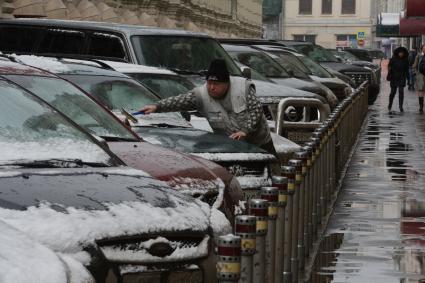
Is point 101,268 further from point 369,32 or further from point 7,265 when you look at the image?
point 369,32

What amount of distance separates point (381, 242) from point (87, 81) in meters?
2.80

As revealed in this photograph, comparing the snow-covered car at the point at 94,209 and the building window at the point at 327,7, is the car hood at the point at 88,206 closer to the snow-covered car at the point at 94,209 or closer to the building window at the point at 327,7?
the snow-covered car at the point at 94,209

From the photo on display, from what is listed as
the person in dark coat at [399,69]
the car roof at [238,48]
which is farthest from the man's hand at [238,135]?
the person in dark coat at [399,69]

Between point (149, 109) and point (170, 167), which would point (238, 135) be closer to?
point (149, 109)

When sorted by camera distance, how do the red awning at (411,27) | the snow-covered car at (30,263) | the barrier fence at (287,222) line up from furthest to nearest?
the red awning at (411,27)
the barrier fence at (287,222)
the snow-covered car at (30,263)

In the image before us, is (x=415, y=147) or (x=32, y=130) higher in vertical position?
(x=32, y=130)

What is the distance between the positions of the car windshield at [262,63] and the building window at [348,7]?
354ft

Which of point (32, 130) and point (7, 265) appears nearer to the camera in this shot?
point (7, 265)

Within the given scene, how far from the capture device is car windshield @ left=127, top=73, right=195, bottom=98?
44.9ft

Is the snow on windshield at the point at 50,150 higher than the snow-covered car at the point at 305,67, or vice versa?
the snow on windshield at the point at 50,150

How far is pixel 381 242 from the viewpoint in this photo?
11547mm

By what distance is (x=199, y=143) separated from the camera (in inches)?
427

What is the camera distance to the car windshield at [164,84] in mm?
13695

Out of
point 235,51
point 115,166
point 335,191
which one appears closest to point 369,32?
point 235,51
